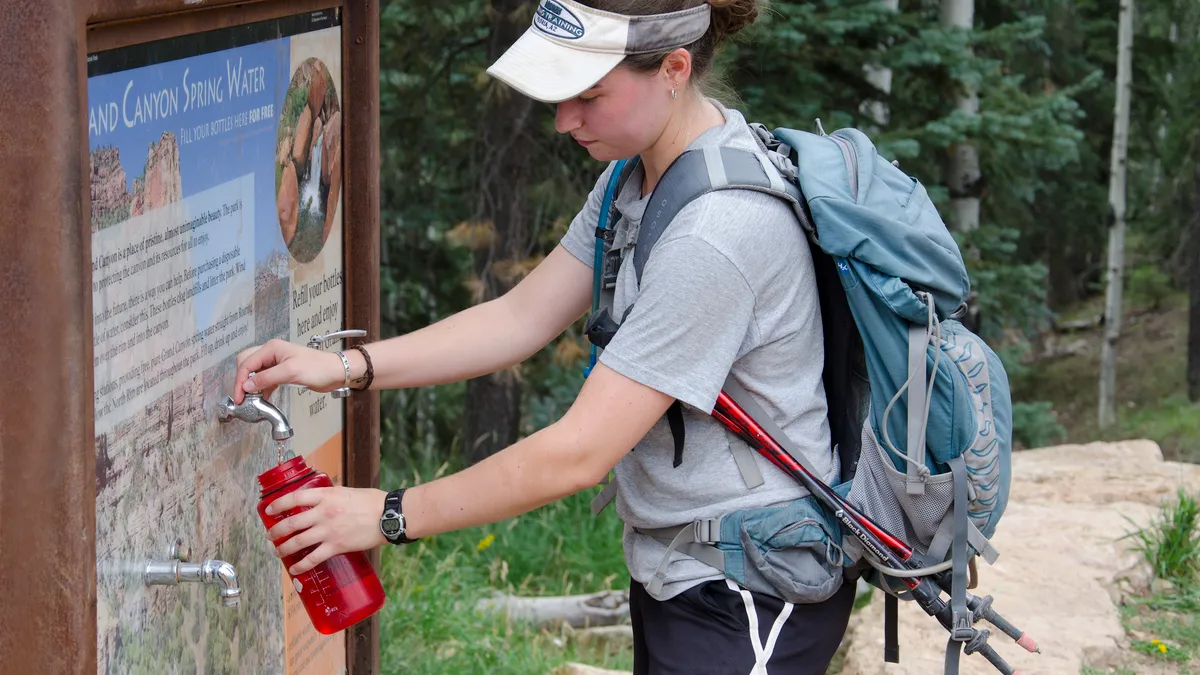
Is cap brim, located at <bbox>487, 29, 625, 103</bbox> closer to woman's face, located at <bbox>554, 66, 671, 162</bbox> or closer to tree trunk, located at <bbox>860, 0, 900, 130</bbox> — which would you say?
woman's face, located at <bbox>554, 66, 671, 162</bbox>

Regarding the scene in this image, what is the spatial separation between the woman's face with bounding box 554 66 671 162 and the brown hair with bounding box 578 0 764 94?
28 millimetres

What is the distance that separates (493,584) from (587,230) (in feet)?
9.91

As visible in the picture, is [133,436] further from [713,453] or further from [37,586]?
[713,453]

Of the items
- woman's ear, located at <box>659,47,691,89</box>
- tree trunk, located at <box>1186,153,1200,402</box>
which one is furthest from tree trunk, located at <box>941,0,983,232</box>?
woman's ear, located at <box>659,47,691,89</box>

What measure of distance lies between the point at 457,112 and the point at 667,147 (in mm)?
5827

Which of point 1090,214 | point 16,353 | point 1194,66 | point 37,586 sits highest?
point 16,353

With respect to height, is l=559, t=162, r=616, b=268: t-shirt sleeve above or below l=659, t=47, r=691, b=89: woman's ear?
below

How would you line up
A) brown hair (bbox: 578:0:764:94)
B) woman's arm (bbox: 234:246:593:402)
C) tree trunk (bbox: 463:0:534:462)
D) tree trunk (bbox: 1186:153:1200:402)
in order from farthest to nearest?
1. tree trunk (bbox: 1186:153:1200:402)
2. tree trunk (bbox: 463:0:534:462)
3. woman's arm (bbox: 234:246:593:402)
4. brown hair (bbox: 578:0:764:94)

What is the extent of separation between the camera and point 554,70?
86.4 inches

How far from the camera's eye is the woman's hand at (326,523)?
2139 mm

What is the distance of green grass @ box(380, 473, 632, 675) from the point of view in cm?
427

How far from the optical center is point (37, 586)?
5.66ft

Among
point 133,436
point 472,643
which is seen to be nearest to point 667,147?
point 133,436

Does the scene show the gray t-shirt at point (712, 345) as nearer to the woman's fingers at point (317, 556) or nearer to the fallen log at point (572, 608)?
the woman's fingers at point (317, 556)
